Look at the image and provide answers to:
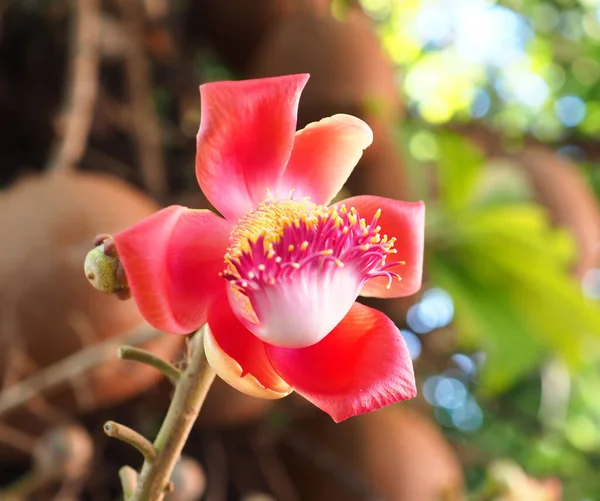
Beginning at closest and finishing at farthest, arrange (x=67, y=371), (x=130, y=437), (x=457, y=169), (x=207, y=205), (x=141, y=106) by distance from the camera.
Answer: (x=130, y=437) < (x=67, y=371) < (x=207, y=205) < (x=141, y=106) < (x=457, y=169)

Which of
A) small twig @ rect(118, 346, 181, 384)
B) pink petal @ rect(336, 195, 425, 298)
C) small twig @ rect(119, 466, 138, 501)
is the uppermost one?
pink petal @ rect(336, 195, 425, 298)

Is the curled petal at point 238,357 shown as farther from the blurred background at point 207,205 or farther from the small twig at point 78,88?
the small twig at point 78,88

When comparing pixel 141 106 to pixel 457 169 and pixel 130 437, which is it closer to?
pixel 457 169

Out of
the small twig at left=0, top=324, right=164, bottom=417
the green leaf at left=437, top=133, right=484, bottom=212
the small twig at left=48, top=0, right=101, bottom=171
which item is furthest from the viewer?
the green leaf at left=437, top=133, right=484, bottom=212

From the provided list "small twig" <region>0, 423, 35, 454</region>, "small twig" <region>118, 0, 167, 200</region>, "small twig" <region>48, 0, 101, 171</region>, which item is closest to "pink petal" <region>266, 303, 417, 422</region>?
"small twig" <region>0, 423, 35, 454</region>

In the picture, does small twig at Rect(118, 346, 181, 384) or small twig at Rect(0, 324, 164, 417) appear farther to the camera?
small twig at Rect(0, 324, 164, 417)

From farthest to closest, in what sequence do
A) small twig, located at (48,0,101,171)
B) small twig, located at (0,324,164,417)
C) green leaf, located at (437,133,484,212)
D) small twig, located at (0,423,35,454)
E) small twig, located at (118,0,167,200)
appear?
green leaf, located at (437,133,484,212) → small twig, located at (118,0,167,200) → small twig, located at (48,0,101,171) → small twig, located at (0,423,35,454) → small twig, located at (0,324,164,417)

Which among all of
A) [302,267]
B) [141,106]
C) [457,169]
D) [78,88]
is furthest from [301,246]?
[457,169]

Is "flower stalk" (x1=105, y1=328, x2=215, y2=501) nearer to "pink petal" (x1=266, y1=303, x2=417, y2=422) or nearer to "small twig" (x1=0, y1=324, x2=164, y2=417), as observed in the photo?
"pink petal" (x1=266, y1=303, x2=417, y2=422)
